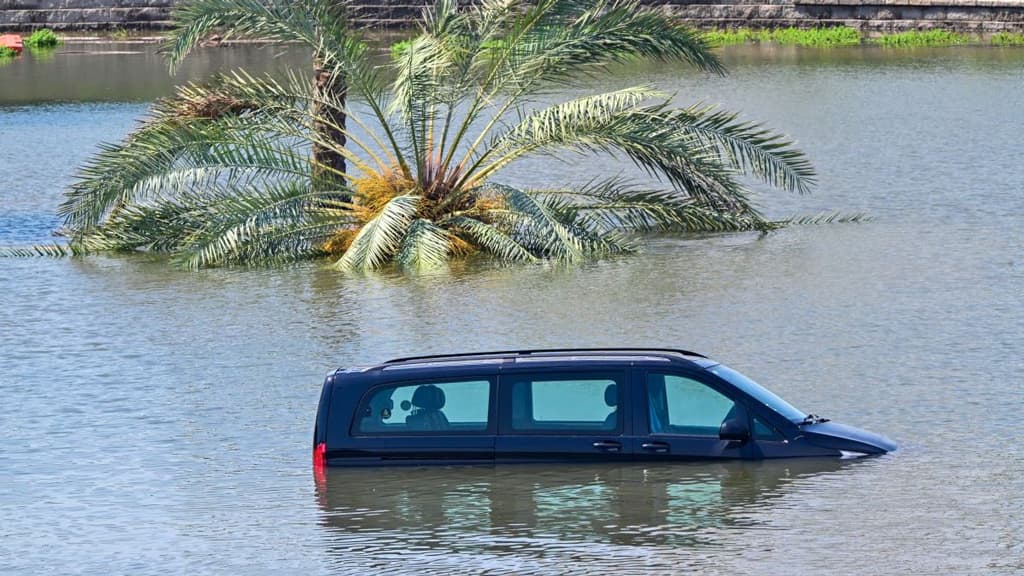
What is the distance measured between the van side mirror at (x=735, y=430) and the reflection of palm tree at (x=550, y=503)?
22 centimetres

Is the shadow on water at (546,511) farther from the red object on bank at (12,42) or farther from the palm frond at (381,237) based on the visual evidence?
the red object on bank at (12,42)

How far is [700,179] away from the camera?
76.7ft

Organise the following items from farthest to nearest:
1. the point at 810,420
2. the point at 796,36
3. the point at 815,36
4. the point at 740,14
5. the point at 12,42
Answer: the point at 12,42, the point at 740,14, the point at 796,36, the point at 815,36, the point at 810,420

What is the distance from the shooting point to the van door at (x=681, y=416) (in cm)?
1277

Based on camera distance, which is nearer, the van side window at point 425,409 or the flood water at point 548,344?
the flood water at point 548,344

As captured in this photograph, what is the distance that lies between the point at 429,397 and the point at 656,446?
1733 mm

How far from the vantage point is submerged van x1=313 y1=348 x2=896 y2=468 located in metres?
12.8

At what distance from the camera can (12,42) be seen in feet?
204

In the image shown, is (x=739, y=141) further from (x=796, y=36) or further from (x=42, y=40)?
(x=42, y=40)

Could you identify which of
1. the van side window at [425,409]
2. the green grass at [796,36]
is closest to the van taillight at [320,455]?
the van side window at [425,409]

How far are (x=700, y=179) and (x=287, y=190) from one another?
5.52 metres

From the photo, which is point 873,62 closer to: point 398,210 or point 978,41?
point 978,41

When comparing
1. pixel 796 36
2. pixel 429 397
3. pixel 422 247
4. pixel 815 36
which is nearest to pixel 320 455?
pixel 429 397

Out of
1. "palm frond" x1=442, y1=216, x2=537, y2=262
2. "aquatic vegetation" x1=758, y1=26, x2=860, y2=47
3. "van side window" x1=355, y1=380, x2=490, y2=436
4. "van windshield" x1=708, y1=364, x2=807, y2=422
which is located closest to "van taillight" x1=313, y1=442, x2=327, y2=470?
"van side window" x1=355, y1=380, x2=490, y2=436
